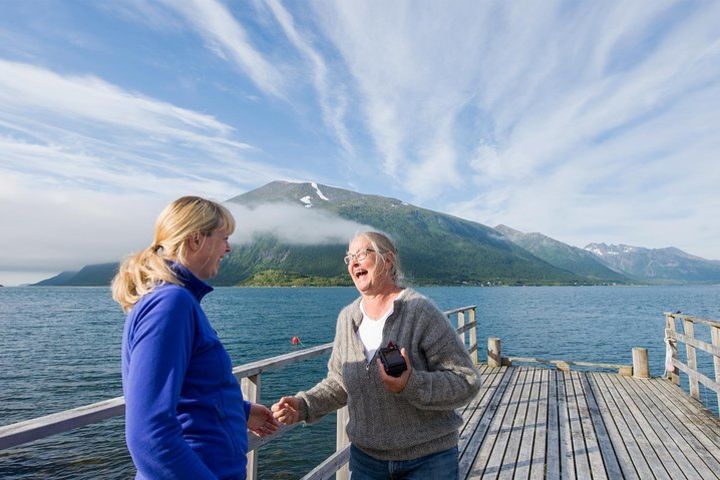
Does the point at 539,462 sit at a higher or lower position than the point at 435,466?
lower

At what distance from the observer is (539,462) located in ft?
16.1

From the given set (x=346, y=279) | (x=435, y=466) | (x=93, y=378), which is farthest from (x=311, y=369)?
(x=346, y=279)

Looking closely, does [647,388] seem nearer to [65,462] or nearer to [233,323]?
[65,462]

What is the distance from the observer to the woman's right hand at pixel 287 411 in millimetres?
2393

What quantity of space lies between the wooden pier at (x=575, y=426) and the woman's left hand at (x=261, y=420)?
28 cm

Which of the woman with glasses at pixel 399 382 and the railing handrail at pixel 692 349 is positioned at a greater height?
the woman with glasses at pixel 399 382

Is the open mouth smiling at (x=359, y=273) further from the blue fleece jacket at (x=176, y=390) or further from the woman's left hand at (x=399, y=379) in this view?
the blue fleece jacket at (x=176, y=390)

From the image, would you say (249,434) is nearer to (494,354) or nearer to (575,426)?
(575,426)

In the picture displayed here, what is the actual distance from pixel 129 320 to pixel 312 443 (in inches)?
547

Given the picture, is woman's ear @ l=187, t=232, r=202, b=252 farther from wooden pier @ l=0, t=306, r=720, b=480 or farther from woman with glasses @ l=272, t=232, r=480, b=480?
woman with glasses @ l=272, t=232, r=480, b=480

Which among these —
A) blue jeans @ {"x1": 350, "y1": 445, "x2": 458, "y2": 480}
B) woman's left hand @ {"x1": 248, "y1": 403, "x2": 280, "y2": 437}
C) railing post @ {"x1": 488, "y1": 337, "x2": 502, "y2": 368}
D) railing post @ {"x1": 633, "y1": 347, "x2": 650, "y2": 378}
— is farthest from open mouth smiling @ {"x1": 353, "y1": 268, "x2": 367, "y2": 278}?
railing post @ {"x1": 633, "y1": 347, "x2": 650, "y2": 378}

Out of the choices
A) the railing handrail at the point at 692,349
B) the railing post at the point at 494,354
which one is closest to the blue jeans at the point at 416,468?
the railing handrail at the point at 692,349

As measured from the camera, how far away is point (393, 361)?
1.93 metres

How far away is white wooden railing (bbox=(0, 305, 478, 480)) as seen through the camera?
146cm
